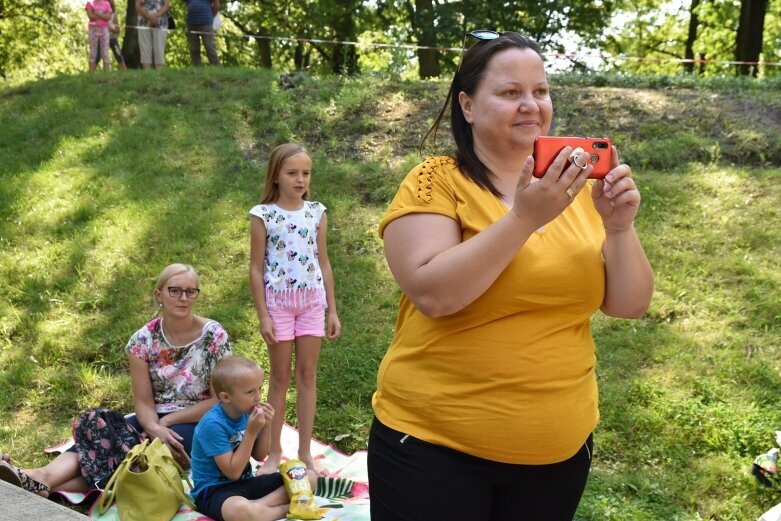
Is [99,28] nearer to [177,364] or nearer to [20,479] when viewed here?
[177,364]

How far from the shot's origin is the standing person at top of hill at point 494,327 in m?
1.83

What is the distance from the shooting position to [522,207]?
5.42ft

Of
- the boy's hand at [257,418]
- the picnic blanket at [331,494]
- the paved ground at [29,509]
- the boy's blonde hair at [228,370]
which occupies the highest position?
the paved ground at [29,509]

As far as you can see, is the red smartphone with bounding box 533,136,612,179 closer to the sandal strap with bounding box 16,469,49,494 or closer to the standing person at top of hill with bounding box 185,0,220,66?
the sandal strap with bounding box 16,469,49,494

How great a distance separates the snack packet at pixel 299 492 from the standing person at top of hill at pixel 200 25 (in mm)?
10491

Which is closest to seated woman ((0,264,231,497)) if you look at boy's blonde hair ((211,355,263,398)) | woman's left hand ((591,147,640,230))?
boy's blonde hair ((211,355,263,398))

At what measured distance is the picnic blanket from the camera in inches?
156

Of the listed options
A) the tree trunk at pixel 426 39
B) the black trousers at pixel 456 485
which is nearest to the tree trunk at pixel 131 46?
the tree trunk at pixel 426 39

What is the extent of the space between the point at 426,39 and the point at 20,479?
14.4 meters

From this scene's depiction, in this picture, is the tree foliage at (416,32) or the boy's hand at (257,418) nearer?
the boy's hand at (257,418)

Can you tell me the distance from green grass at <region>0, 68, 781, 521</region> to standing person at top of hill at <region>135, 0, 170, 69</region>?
6.11ft

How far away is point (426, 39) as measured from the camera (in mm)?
16984

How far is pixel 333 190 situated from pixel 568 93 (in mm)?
3142

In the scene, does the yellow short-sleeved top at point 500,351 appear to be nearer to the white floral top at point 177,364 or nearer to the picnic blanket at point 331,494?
the picnic blanket at point 331,494
